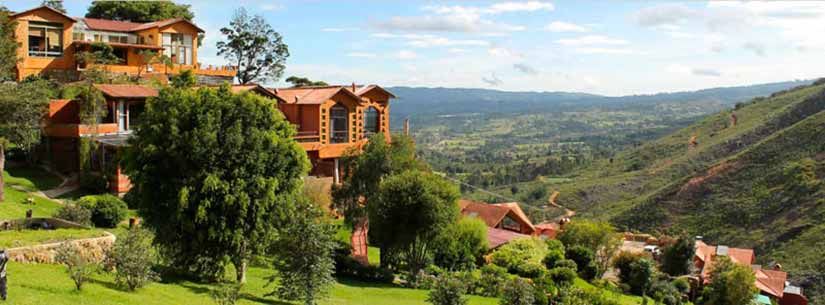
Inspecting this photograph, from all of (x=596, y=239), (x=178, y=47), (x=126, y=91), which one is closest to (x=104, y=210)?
(x=126, y=91)

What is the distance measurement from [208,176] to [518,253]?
1722 centimetres

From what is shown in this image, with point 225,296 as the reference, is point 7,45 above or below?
above

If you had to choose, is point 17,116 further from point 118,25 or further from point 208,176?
point 118,25

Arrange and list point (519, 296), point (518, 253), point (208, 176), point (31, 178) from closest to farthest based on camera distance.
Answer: point (208, 176) < point (519, 296) < point (31, 178) < point (518, 253)

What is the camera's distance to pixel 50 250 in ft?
58.5

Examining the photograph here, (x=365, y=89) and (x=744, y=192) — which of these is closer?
(x=365, y=89)

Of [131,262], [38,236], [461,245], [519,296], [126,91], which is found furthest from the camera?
[126,91]

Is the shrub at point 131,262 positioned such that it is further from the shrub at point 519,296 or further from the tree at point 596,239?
the tree at point 596,239

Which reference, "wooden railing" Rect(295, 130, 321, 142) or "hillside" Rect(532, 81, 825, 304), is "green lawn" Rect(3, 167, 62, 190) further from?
"hillside" Rect(532, 81, 825, 304)

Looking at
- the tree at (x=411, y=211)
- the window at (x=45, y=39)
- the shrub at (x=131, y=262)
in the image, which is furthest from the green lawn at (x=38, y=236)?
the window at (x=45, y=39)

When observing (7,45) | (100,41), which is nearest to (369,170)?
(7,45)

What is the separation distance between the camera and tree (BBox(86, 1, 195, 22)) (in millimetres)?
49031

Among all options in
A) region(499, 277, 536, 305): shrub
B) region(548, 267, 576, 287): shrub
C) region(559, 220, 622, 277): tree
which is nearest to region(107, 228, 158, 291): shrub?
region(499, 277, 536, 305): shrub

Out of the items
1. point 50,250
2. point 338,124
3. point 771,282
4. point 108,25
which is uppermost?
point 108,25
